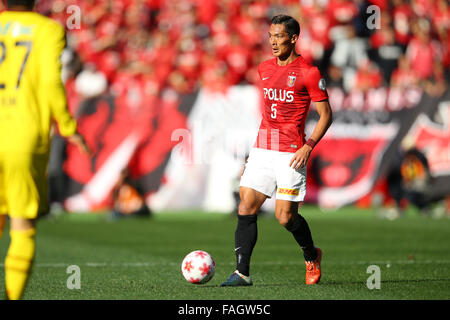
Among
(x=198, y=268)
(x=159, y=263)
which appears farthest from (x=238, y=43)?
(x=198, y=268)

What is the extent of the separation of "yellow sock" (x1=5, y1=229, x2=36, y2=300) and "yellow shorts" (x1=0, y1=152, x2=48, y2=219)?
0.16 meters

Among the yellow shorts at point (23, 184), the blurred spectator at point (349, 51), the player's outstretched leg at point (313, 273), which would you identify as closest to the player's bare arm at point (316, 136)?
the player's outstretched leg at point (313, 273)

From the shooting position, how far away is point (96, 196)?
17.7 meters

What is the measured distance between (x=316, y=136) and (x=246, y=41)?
1308 cm

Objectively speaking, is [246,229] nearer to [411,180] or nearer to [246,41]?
[411,180]

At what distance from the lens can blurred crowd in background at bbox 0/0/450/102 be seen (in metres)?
19.4

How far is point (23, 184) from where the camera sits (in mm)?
5441

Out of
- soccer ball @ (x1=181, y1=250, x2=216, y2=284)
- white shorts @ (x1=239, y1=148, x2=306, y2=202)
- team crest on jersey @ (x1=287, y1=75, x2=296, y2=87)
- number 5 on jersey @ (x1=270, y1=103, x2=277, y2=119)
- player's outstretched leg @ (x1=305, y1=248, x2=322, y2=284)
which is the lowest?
player's outstretched leg @ (x1=305, y1=248, x2=322, y2=284)

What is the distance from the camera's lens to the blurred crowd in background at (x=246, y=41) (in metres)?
19.4

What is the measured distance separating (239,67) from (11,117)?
14325 mm

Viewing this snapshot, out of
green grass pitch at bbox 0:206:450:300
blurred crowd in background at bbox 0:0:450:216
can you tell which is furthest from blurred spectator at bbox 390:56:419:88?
green grass pitch at bbox 0:206:450:300

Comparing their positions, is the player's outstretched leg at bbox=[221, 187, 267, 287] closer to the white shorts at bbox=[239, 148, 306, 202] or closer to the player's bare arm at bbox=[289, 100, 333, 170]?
the white shorts at bbox=[239, 148, 306, 202]

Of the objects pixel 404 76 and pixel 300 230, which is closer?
pixel 300 230
